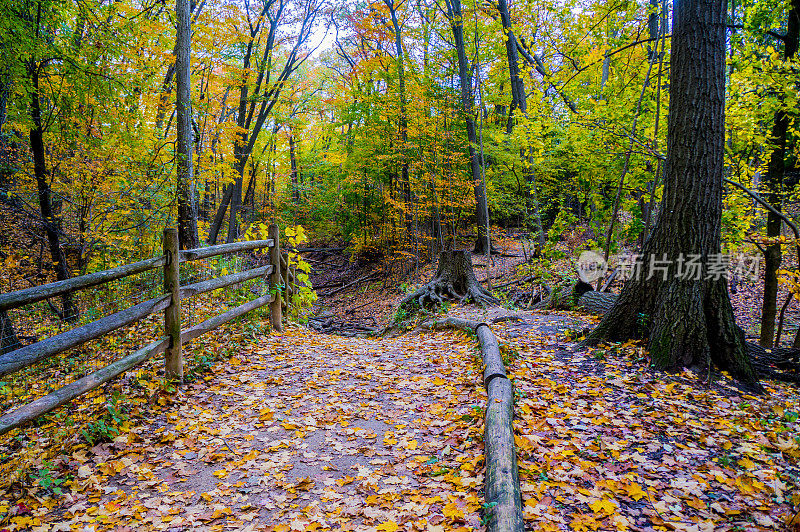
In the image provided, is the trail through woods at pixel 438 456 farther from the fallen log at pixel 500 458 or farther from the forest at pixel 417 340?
the fallen log at pixel 500 458

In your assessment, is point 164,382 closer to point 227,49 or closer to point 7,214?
point 7,214

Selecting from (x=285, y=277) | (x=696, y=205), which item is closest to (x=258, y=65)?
(x=285, y=277)

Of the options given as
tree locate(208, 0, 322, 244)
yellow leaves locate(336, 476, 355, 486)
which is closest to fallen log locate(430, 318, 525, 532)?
yellow leaves locate(336, 476, 355, 486)

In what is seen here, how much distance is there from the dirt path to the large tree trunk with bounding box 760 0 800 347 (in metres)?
5.00

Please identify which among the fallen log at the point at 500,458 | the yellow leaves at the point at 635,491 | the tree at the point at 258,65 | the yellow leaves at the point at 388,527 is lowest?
the yellow leaves at the point at 388,527

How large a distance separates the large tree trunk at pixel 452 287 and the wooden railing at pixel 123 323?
3776 millimetres

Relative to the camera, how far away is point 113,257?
8.82 meters

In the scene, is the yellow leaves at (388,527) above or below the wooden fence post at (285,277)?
below

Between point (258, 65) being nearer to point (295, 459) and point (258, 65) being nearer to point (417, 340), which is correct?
point (417, 340)

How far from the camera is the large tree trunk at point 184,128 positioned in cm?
966

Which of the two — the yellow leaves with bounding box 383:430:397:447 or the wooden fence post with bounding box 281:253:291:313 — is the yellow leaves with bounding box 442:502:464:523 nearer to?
the yellow leaves with bounding box 383:430:397:447

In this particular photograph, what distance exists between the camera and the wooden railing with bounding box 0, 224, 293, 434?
106 inches

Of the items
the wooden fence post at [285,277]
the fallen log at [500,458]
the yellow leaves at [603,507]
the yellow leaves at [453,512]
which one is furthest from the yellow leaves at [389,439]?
the wooden fence post at [285,277]

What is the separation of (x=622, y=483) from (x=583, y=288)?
6.27 metres
